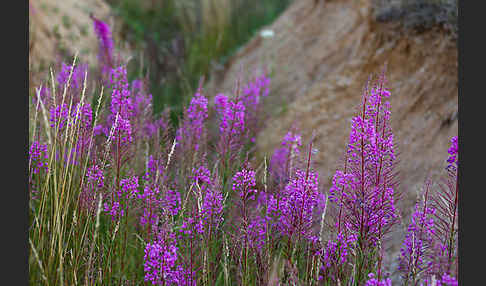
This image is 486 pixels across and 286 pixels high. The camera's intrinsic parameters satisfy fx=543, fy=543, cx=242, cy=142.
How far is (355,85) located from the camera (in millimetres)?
3982

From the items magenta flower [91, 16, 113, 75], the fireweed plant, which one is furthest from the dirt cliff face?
magenta flower [91, 16, 113, 75]

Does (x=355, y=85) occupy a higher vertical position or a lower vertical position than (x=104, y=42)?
lower

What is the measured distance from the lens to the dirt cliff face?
3.36 meters

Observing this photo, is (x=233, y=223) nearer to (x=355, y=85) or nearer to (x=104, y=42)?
(x=355, y=85)

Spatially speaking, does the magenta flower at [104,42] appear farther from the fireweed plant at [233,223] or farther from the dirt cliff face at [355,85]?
the dirt cliff face at [355,85]

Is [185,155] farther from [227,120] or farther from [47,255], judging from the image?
[47,255]

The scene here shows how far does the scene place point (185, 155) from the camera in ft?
9.86

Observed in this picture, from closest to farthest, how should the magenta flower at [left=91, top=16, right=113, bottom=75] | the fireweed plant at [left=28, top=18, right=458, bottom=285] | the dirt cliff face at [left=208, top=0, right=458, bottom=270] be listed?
the fireweed plant at [left=28, top=18, right=458, bottom=285], the dirt cliff face at [left=208, top=0, right=458, bottom=270], the magenta flower at [left=91, top=16, right=113, bottom=75]

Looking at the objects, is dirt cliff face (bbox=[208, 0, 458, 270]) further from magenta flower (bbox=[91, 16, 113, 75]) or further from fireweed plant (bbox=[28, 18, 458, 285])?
magenta flower (bbox=[91, 16, 113, 75])

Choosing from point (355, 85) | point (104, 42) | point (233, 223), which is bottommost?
point (233, 223)

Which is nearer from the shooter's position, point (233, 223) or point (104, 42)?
point (233, 223)

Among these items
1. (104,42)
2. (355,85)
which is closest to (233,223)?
(355,85)

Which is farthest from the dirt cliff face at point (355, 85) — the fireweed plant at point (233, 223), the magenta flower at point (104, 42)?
the magenta flower at point (104, 42)

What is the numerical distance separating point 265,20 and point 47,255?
592cm
